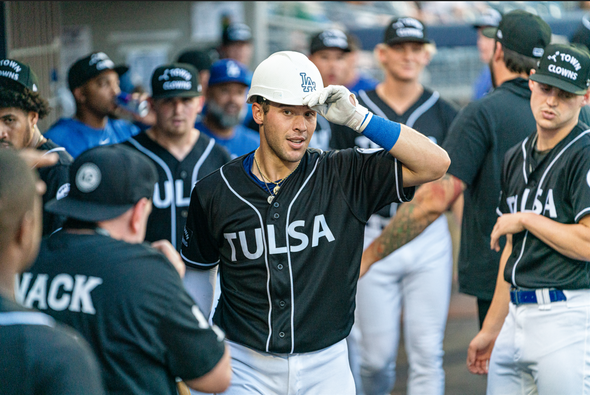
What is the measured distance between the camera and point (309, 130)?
3072 mm

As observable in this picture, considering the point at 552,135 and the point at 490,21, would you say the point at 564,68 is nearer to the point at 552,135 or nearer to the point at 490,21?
the point at 552,135

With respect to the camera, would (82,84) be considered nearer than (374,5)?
Yes

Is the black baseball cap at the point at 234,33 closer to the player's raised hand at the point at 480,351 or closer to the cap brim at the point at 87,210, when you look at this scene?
the player's raised hand at the point at 480,351

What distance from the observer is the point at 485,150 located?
4.04m

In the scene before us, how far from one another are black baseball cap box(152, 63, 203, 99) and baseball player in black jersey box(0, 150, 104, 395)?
2947mm

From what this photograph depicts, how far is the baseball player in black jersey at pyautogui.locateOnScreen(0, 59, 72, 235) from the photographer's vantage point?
362cm

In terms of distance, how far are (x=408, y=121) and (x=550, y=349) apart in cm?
215

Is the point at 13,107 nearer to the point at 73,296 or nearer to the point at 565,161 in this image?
the point at 73,296

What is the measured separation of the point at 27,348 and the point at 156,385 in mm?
601

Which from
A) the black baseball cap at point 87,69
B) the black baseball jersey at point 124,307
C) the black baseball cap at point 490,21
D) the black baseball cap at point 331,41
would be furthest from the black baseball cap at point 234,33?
the black baseball jersey at point 124,307

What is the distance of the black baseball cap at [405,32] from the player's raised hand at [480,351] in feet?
7.28

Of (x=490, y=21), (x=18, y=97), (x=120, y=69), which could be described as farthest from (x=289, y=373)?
Answer: (x=490, y=21)

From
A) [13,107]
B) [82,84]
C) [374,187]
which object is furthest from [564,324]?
[82,84]

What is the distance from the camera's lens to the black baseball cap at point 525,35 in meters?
3.99
